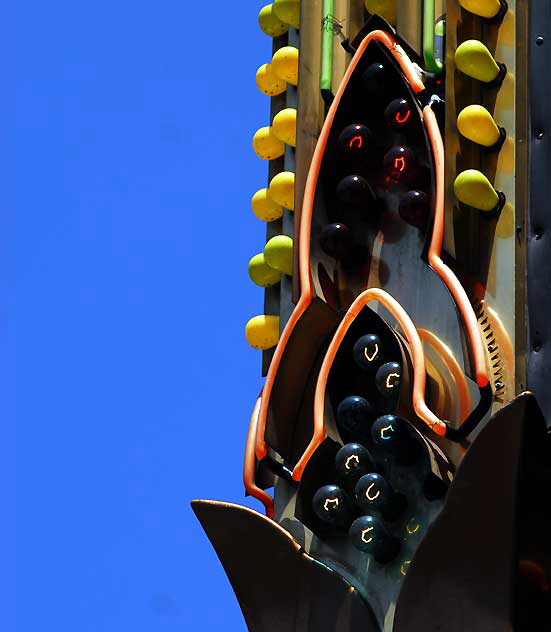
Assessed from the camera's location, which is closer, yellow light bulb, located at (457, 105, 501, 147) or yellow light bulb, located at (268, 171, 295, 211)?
yellow light bulb, located at (457, 105, 501, 147)

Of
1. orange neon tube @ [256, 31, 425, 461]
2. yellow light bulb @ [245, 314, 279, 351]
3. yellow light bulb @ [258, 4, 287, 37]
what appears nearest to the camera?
orange neon tube @ [256, 31, 425, 461]

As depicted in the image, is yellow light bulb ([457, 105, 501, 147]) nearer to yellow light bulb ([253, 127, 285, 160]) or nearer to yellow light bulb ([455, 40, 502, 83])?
yellow light bulb ([455, 40, 502, 83])

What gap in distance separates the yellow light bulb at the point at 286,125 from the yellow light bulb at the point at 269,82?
69 cm

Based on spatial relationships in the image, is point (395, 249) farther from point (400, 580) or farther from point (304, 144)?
point (400, 580)

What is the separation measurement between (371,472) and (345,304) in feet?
6.43

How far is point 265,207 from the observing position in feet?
70.6

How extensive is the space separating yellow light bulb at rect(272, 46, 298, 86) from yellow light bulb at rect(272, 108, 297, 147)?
42 cm

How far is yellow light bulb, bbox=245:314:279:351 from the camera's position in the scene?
20953mm

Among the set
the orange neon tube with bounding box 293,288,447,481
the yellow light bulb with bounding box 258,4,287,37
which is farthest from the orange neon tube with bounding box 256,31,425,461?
the yellow light bulb with bounding box 258,4,287,37

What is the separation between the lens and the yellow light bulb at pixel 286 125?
69.6 ft

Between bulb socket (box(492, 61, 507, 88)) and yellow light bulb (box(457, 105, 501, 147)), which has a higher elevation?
bulb socket (box(492, 61, 507, 88))

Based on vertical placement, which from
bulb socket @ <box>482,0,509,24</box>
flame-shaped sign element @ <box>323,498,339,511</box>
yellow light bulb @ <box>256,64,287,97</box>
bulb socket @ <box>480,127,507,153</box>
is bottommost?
flame-shaped sign element @ <box>323,498,339,511</box>

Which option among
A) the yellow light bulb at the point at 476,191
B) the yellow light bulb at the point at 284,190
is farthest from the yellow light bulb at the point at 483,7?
the yellow light bulb at the point at 284,190

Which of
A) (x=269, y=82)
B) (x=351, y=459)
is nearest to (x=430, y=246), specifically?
(x=351, y=459)
